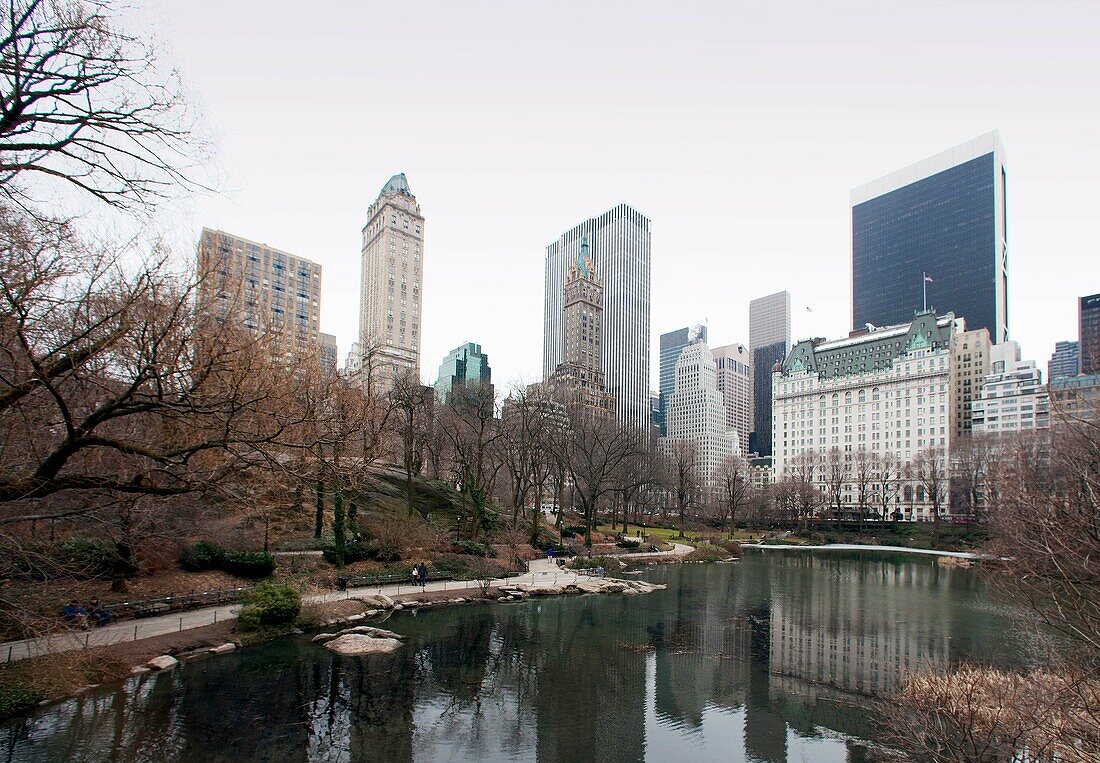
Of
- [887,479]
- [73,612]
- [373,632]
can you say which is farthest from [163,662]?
[887,479]

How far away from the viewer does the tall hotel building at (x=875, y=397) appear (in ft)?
373

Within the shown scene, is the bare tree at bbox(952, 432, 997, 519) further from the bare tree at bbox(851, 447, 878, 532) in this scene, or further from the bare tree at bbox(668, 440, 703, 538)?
the bare tree at bbox(668, 440, 703, 538)

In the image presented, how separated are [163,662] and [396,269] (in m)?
118

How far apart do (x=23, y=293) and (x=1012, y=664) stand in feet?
95.8

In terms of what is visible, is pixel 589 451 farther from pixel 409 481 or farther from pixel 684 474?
pixel 409 481

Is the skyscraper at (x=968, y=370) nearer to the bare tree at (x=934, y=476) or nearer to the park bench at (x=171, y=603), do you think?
the bare tree at (x=934, y=476)

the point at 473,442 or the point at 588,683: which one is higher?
the point at 473,442

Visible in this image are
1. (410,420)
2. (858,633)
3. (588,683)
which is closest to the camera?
(588,683)

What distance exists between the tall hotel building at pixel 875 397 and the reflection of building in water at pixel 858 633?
237ft

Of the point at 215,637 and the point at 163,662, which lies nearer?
the point at 163,662

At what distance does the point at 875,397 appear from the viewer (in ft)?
403

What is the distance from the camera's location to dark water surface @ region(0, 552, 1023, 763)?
14039 mm

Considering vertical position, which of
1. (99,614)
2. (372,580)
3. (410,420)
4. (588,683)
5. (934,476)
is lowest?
(588,683)

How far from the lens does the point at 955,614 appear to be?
31.8 m
